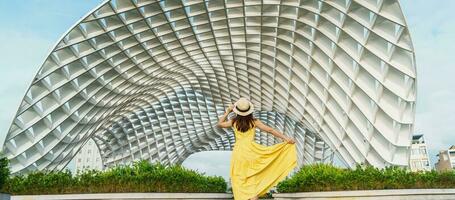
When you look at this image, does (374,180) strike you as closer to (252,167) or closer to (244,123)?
(252,167)

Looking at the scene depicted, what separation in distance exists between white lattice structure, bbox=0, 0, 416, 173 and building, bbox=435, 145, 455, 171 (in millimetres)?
58830

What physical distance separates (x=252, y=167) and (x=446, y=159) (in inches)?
4045

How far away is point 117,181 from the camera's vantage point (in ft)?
55.5

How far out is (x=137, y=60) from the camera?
38938 mm

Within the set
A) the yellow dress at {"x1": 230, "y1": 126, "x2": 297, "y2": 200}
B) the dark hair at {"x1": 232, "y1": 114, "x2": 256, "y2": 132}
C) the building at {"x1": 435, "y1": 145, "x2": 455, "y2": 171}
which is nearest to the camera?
the yellow dress at {"x1": 230, "y1": 126, "x2": 297, "y2": 200}

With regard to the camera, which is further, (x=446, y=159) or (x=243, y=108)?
(x=446, y=159)

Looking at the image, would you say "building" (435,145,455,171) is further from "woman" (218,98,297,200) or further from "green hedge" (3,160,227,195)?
"woman" (218,98,297,200)

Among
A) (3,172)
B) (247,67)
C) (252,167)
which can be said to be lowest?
(252,167)

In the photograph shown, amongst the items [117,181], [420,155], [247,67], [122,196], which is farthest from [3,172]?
[420,155]

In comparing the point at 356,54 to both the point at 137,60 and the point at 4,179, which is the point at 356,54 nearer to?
the point at 137,60

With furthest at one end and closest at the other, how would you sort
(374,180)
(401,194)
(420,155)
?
1. (420,155)
2. (374,180)
3. (401,194)

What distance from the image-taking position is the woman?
6.84 meters

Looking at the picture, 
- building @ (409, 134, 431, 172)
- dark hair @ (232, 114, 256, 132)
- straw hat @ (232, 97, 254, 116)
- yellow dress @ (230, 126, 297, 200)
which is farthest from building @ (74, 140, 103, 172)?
straw hat @ (232, 97, 254, 116)

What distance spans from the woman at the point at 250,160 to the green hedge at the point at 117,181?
10.5 metres
